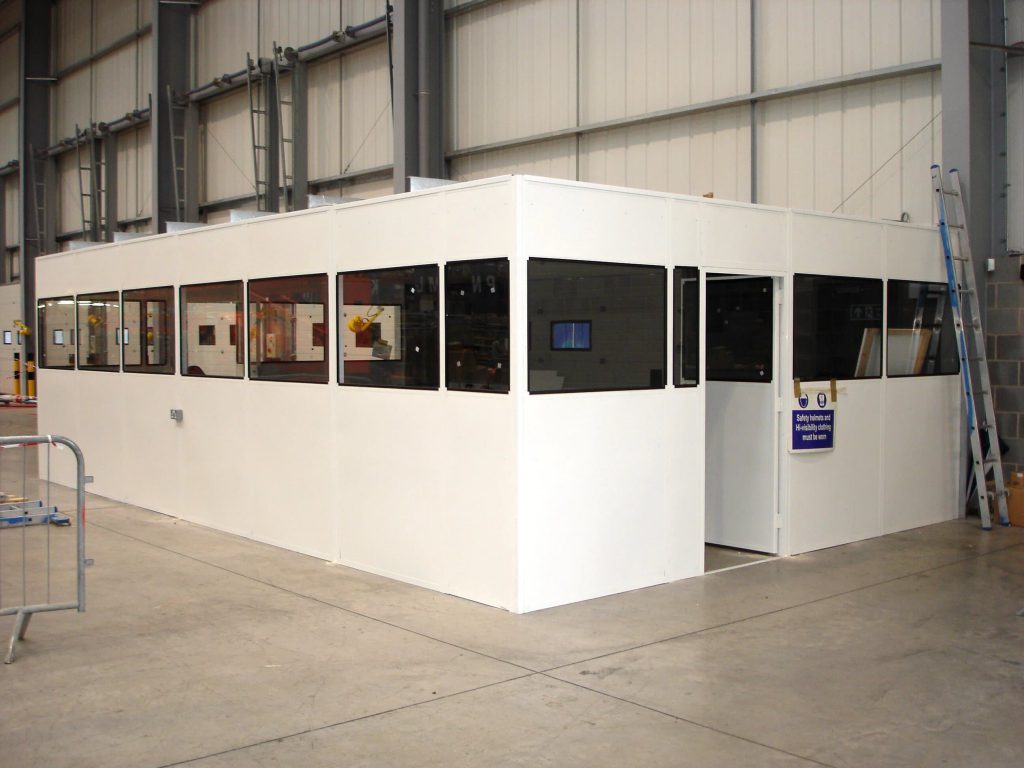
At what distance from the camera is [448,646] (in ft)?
19.7

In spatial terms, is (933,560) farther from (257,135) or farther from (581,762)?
(257,135)

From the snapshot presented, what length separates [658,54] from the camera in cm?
1230

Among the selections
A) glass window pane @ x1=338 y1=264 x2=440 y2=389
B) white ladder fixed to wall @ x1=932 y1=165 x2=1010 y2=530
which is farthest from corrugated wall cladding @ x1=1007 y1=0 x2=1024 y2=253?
glass window pane @ x1=338 y1=264 x2=440 y2=389

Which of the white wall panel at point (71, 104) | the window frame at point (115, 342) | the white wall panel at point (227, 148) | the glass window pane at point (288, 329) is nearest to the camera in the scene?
the glass window pane at point (288, 329)

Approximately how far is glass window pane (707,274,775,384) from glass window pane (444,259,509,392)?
261 centimetres

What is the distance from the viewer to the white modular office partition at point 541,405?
6.77 meters

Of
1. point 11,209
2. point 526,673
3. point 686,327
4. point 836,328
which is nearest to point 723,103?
point 836,328

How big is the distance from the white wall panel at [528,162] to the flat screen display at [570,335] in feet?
22.3

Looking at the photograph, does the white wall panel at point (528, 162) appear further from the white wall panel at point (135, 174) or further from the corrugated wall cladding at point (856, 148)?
the white wall panel at point (135, 174)

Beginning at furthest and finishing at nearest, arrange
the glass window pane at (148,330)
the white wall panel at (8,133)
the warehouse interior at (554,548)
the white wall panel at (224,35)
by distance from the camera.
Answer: the white wall panel at (8,133), the white wall panel at (224,35), the glass window pane at (148,330), the warehouse interior at (554,548)

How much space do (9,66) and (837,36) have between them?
24.2 m

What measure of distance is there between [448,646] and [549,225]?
2.70m

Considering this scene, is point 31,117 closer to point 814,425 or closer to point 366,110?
point 366,110

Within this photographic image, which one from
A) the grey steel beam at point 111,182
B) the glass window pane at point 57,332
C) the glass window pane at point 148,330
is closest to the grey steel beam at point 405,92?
the glass window pane at point 148,330
